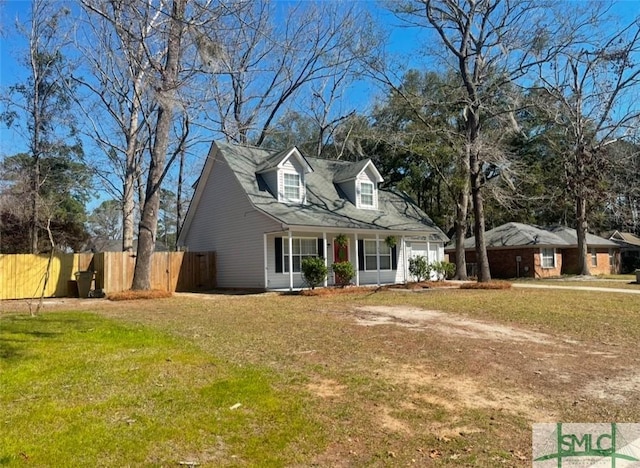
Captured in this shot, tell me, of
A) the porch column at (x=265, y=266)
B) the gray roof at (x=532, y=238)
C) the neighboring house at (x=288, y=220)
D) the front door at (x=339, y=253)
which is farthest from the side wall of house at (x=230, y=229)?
the gray roof at (x=532, y=238)

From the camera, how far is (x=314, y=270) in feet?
59.5

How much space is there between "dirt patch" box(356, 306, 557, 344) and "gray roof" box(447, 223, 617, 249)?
22.3 metres

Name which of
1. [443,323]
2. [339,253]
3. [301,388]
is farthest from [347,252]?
[301,388]

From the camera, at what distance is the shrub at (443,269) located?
23711 millimetres

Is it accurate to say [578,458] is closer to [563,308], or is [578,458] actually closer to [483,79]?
[563,308]

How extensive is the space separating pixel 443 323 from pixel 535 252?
958 inches

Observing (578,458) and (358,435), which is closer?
(578,458)

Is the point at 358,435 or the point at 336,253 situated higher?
the point at 336,253

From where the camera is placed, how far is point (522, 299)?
14656 mm

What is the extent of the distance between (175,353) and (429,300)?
31.4 ft

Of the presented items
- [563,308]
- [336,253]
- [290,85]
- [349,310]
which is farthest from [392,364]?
[290,85]

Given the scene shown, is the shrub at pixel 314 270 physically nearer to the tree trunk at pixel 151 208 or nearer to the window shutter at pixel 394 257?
the tree trunk at pixel 151 208

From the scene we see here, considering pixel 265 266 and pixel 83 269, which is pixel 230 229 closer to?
pixel 265 266

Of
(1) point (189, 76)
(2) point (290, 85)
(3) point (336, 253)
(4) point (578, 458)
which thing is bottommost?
(4) point (578, 458)
